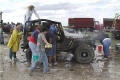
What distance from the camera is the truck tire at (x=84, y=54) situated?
31.5 feet

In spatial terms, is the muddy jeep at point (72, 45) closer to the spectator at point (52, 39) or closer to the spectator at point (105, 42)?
the spectator at point (52, 39)

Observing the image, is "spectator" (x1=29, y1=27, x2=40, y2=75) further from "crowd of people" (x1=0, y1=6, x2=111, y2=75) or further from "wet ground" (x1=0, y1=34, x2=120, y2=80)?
"wet ground" (x1=0, y1=34, x2=120, y2=80)

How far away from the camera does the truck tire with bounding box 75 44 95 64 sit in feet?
31.5

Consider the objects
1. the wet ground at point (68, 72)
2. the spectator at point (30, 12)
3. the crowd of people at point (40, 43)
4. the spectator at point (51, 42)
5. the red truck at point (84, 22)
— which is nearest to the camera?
the wet ground at point (68, 72)

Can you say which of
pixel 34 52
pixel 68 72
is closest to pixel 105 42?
pixel 68 72

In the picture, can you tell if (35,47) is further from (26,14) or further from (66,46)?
(26,14)

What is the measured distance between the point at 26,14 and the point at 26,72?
4.45m

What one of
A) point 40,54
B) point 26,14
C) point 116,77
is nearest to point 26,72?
point 40,54

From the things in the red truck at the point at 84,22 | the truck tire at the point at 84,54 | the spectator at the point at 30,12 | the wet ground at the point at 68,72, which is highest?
the spectator at the point at 30,12

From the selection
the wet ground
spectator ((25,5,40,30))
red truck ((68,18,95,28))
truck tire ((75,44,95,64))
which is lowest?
the wet ground

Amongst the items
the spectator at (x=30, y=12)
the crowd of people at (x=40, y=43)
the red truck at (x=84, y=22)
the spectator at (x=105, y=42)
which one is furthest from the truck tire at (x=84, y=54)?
the red truck at (x=84, y=22)

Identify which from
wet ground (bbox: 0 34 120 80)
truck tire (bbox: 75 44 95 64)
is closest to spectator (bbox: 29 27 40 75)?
wet ground (bbox: 0 34 120 80)

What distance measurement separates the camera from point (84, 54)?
9609 millimetres

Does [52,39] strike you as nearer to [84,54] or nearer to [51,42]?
[51,42]
